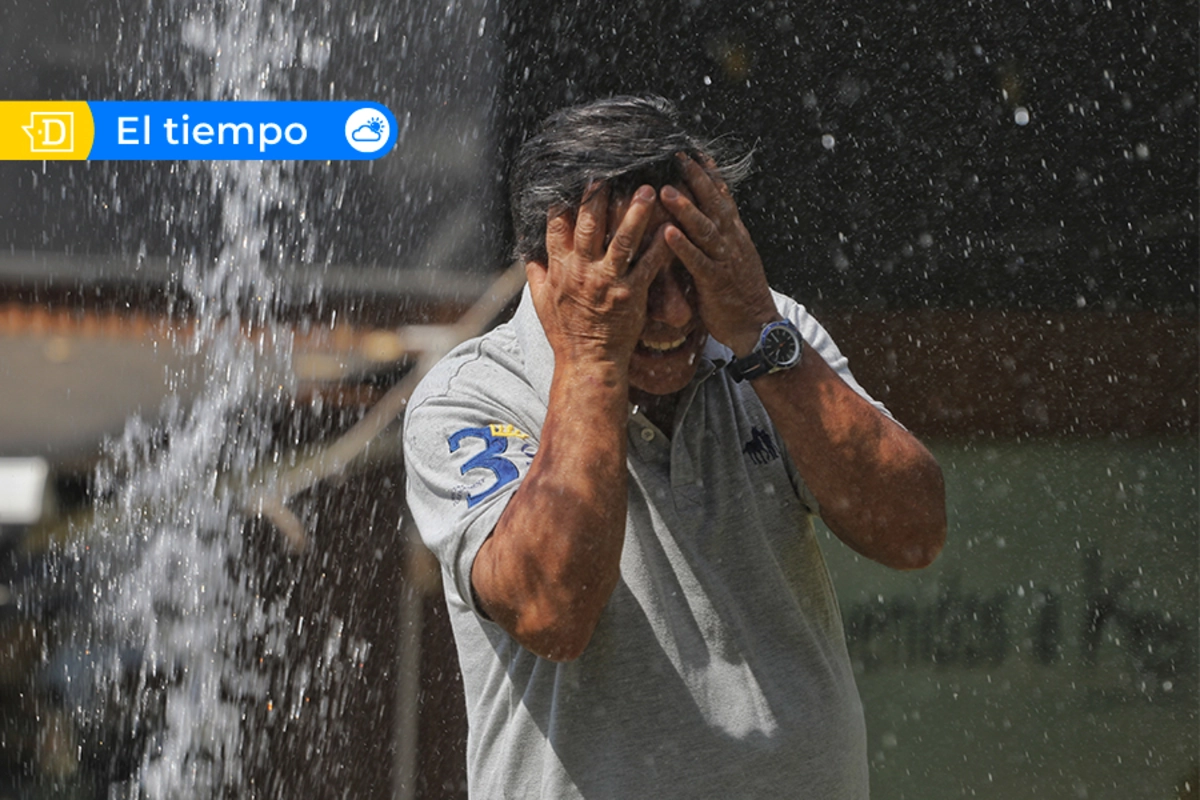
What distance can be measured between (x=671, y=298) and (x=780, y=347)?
152mm

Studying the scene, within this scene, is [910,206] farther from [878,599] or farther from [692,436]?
[692,436]

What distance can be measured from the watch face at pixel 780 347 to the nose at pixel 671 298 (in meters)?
0.11

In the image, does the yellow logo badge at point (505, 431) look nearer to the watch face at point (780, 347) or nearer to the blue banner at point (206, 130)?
the watch face at point (780, 347)

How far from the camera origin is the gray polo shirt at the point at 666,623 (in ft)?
4.18

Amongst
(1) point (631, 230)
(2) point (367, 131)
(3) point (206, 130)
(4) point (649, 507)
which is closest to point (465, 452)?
(4) point (649, 507)

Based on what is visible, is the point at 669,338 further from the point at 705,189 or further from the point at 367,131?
the point at 367,131

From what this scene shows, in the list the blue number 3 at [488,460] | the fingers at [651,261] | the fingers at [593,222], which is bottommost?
the blue number 3 at [488,460]

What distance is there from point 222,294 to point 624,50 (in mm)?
1593

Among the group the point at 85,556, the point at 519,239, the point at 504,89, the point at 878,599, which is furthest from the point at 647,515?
the point at 85,556

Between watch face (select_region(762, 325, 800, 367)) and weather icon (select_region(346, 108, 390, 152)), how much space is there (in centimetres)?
253

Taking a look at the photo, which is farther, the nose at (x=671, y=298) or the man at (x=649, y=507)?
the nose at (x=671, y=298)

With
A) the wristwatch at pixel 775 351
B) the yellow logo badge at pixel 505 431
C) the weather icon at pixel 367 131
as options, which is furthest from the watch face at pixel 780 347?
the weather icon at pixel 367 131

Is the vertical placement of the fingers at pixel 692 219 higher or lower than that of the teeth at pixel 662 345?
higher

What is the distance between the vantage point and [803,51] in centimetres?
333
